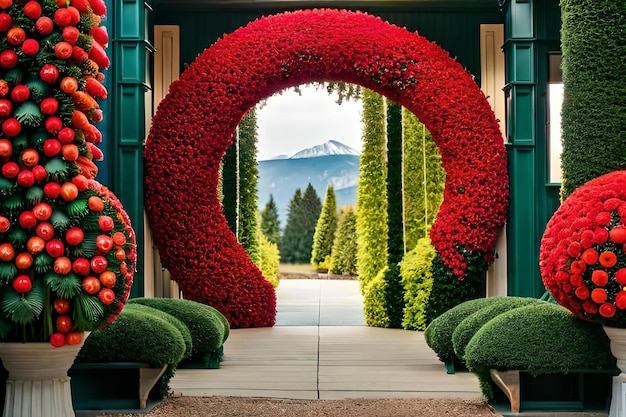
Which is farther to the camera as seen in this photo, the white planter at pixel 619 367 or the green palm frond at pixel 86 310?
the white planter at pixel 619 367

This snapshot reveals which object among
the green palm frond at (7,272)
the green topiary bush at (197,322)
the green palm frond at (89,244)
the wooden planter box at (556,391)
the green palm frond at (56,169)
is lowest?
the wooden planter box at (556,391)

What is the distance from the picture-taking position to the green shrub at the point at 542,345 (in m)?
4.83

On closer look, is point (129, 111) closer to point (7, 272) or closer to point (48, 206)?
point (48, 206)

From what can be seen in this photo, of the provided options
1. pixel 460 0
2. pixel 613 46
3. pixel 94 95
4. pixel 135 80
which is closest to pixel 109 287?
pixel 94 95

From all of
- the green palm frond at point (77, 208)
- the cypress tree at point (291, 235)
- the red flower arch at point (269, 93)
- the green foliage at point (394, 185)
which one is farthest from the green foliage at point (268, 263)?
the green palm frond at point (77, 208)

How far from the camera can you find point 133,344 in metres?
5.05

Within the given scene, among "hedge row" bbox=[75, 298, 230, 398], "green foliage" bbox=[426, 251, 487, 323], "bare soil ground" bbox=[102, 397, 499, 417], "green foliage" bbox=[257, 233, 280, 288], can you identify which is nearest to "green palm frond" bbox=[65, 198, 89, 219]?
"hedge row" bbox=[75, 298, 230, 398]

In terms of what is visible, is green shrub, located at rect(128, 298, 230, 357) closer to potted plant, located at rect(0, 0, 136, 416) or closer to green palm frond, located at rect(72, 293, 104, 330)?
potted plant, located at rect(0, 0, 136, 416)

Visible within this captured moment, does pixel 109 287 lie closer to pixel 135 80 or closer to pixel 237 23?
pixel 135 80

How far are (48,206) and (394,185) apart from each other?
7.24 metres

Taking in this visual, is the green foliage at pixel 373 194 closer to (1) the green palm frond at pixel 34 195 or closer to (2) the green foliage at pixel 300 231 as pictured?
(1) the green palm frond at pixel 34 195

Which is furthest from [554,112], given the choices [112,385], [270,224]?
[270,224]

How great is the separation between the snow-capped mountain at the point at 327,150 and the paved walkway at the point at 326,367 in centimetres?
2185

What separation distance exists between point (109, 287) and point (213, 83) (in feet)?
17.5
